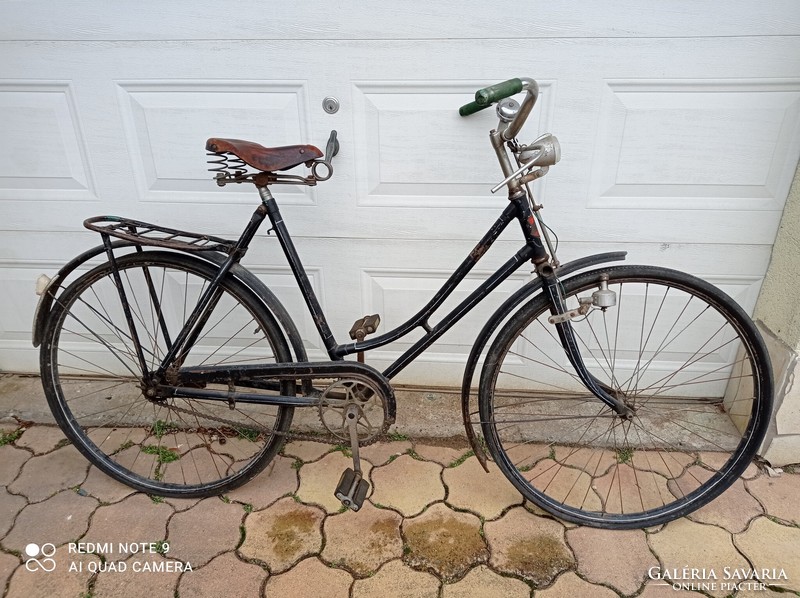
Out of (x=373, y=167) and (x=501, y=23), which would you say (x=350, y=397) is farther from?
(x=501, y=23)

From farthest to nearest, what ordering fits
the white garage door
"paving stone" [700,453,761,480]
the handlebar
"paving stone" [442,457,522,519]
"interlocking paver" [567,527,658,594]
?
1. "paving stone" [700,453,761,480]
2. "paving stone" [442,457,522,519]
3. the white garage door
4. "interlocking paver" [567,527,658,594]
5. the handlebar

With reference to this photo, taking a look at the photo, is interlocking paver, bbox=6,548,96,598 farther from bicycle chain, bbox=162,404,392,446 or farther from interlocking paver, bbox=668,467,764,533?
interlocking paver, bbox=668,467,764,533

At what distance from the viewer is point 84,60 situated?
2.02 metres

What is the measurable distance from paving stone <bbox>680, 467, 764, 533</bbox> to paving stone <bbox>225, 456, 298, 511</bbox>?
1.55 m

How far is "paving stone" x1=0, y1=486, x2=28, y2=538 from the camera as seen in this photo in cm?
193

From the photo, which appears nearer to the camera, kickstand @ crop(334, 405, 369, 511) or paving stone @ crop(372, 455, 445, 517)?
kickstand @ crop(334, 405, 369, 511)

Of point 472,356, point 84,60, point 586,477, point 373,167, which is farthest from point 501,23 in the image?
point 586,477

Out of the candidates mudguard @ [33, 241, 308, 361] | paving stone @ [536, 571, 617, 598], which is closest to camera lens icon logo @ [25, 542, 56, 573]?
mudguard @ [33, 241, 308, 361]

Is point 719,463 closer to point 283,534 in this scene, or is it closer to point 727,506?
point 727,506

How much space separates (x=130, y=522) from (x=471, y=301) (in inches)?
60.4

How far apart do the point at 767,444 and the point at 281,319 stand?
2043mm

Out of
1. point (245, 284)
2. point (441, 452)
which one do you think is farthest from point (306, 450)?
point (245, 284)

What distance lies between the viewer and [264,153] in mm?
1690

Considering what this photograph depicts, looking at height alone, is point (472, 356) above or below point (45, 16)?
below
